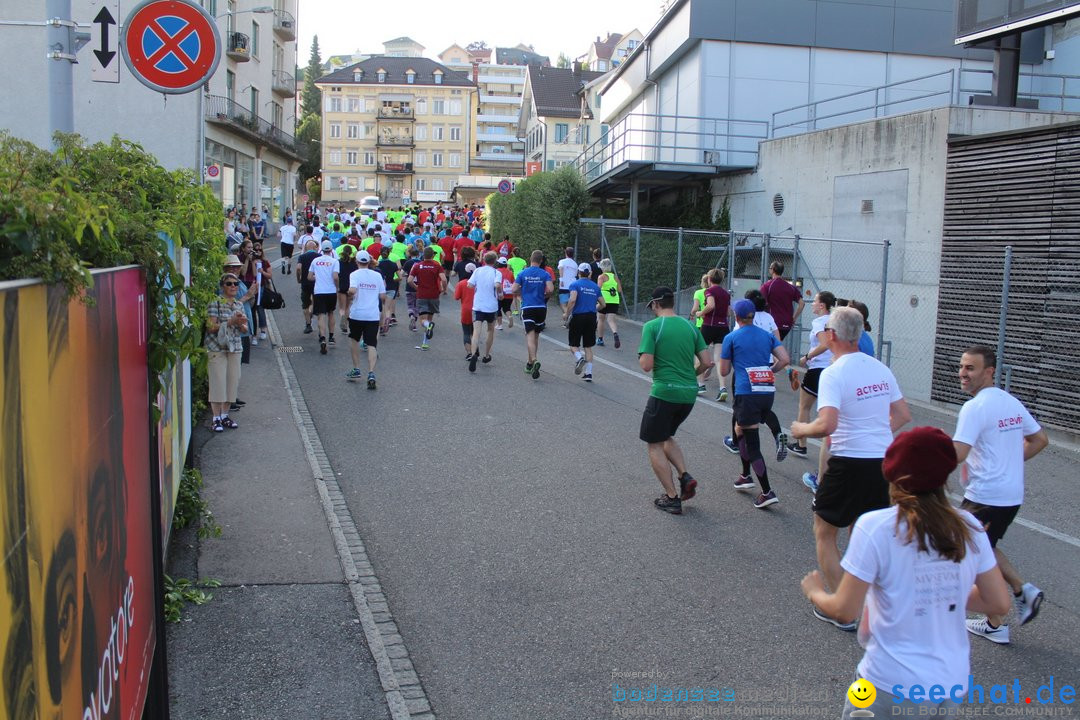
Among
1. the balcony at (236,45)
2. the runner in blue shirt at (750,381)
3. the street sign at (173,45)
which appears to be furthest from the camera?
the balcony at (236,45)

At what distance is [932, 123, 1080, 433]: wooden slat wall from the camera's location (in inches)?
458

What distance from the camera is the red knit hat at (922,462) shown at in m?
3.16

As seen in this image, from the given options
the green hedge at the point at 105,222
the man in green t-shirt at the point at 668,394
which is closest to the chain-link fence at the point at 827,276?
the man in green t-shirt at the point at 668,394

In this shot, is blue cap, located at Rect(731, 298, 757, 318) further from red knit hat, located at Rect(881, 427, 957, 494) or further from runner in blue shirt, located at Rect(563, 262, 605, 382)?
runner in blue shirt, located at Rect(563, 262, 605, 382)

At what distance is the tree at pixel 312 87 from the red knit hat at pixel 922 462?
11463cm

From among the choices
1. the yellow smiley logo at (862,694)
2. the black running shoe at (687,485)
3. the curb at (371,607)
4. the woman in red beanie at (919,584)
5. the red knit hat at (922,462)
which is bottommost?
the curb at (371,607)

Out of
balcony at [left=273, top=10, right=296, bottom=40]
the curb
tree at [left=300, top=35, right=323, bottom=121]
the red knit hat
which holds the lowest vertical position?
the curb

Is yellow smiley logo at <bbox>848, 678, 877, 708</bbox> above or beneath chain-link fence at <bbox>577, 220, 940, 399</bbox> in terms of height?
beneath

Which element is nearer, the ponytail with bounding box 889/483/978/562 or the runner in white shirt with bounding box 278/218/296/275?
the ponytail with bounding box 889/483/978/562

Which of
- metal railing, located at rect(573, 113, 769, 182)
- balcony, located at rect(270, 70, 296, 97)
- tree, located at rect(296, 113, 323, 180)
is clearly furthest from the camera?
tree, located at rect(296, 113, 323, 180)

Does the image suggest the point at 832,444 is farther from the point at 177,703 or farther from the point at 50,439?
the point at 50,439

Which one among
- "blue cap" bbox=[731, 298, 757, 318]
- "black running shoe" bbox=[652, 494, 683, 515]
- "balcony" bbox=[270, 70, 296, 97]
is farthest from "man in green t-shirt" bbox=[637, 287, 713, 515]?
"balcony" bbox=[270, 70, 296, 97]

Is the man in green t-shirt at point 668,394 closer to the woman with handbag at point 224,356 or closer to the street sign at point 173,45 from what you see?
the street sign at point 173,45

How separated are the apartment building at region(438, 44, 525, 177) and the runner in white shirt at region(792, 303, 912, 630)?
85.6 meters
